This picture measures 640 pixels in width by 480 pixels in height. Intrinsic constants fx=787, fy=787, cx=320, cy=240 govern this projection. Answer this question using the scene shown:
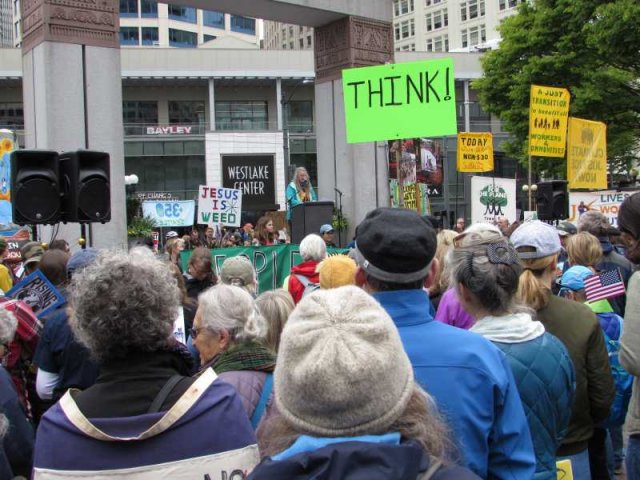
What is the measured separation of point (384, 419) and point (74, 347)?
3203mm

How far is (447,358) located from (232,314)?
1309 mm

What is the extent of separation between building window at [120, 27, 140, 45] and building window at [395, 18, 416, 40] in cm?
2925

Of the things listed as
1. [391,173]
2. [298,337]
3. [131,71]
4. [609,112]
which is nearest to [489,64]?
[609,112]

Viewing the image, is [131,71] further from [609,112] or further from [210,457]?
[210,457]

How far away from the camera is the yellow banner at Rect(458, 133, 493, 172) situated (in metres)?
20.4

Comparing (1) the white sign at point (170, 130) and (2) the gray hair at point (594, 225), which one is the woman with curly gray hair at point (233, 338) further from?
(1) the white sign at point (170, 130)

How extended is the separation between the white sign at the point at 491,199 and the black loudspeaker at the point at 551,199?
9.32 ft

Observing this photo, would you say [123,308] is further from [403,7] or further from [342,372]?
[403,7]

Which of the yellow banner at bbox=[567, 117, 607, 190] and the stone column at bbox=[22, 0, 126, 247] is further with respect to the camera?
the yellow banner at bbox=[567, 117, 607, 190]

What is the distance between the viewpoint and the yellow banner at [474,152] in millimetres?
20375

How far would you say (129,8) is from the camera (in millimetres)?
84562

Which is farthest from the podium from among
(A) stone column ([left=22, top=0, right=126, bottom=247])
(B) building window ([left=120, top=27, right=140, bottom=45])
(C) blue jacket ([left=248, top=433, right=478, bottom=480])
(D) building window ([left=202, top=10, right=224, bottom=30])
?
(D) building window ([left=202, top=10, right=224, bottom=30])

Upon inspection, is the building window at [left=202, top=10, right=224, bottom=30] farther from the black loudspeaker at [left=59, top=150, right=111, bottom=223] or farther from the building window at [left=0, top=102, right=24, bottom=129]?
the black loudspeaker at [left=59, top=150, right=111, bottom=223]

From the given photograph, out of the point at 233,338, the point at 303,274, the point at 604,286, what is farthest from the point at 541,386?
the point at 303,274
